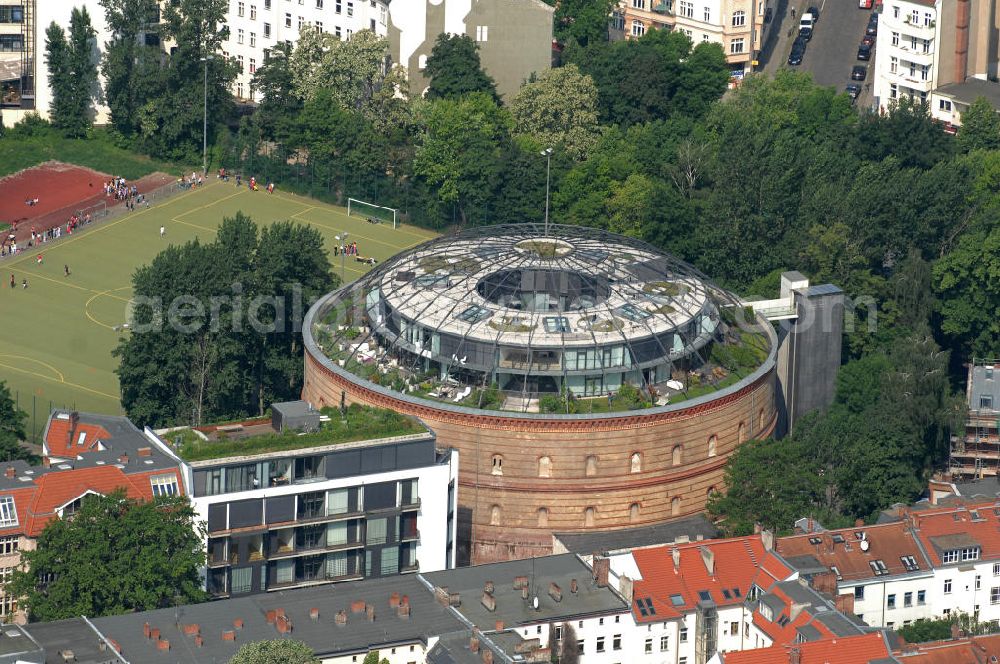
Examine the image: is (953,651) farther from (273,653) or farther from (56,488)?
(56,488)

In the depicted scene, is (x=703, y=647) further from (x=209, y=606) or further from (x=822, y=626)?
(x=209, y=606)

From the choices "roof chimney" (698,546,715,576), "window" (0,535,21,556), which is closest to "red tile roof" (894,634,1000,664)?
"roof chimney" (698,546,715,576)

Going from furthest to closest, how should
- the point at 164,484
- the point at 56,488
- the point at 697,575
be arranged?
1. the point at 697,575
2. the point at 164,484
3. the point at 56,488

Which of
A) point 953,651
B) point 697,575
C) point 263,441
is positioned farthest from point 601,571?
point 263,441

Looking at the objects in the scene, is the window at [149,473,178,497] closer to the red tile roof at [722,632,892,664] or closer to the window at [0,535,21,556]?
the window at [0,535,21,556]

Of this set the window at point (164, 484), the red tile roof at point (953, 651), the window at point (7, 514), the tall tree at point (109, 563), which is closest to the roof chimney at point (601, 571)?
the red tile roof at point (953, 651)

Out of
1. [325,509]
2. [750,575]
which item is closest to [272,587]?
[325,509]
